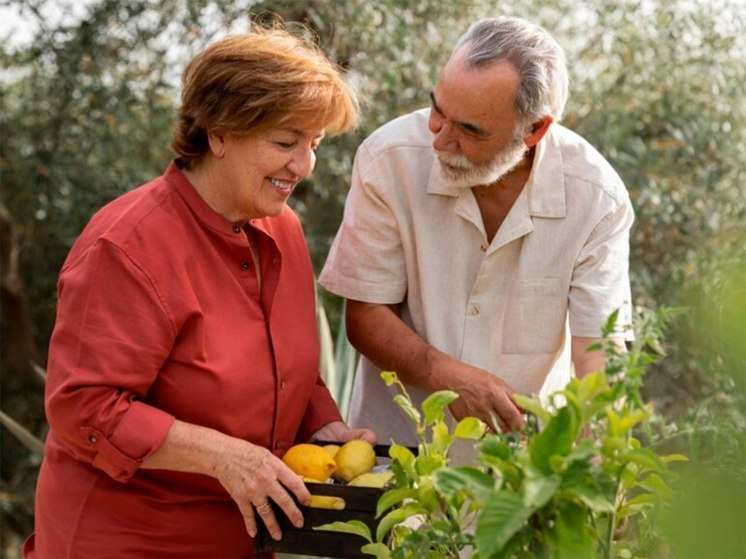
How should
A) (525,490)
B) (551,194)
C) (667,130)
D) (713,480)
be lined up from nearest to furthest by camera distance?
(713,480)
(525,490)
(551,194)
(667,130)

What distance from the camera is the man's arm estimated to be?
2.26 m

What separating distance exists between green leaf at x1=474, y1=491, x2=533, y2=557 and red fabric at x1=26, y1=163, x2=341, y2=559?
95 centimetres

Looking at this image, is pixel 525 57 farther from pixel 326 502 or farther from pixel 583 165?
pixel 326 502

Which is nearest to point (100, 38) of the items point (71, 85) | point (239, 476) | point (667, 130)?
point (71, 85)

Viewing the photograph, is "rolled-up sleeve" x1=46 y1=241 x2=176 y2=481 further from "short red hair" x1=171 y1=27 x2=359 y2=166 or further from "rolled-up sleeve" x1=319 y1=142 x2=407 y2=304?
"rolled-up sleeve" x1=319 y1=142 x2=407 y2=304

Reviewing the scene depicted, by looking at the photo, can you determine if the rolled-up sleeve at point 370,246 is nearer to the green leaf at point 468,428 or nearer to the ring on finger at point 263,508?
the ring on finger at point 263,508

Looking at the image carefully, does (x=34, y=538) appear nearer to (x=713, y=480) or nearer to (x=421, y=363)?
(x=421, y=363)

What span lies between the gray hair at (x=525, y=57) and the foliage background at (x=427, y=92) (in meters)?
1.94

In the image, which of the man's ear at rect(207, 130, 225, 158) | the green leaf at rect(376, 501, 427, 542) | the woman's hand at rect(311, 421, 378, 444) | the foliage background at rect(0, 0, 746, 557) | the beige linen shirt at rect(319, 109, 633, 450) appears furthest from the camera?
the foliage background at rect(0, 0, 746, 557)

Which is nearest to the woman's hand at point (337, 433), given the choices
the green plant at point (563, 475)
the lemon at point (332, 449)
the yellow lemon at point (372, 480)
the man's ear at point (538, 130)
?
the lemon at point (332, 449)

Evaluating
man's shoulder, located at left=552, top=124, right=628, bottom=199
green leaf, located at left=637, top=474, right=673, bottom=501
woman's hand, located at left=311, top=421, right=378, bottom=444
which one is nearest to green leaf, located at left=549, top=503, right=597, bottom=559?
green leaf, located at left=637, top=474, right=673, bottom=501

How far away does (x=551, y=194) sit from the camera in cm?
256

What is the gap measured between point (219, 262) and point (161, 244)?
0.42 ft

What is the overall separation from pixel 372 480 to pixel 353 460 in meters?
0.12
